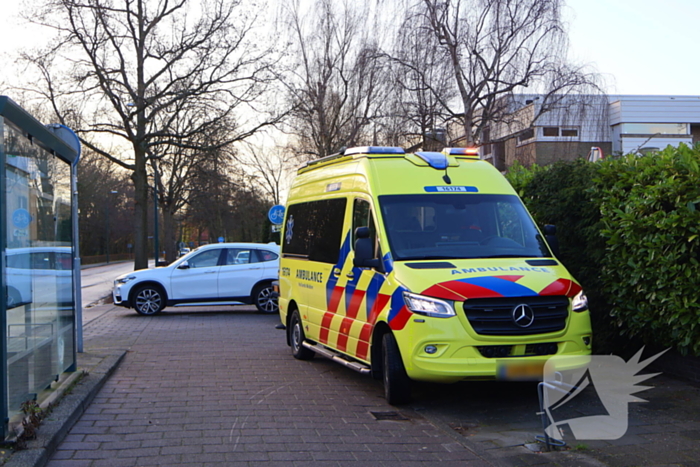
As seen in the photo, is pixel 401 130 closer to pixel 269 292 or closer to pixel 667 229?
pixel 269 292

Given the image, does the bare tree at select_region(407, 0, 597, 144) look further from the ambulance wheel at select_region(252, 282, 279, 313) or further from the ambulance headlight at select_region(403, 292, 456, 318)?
the ambulance headlight at select_region(403, 292, 456, 318)

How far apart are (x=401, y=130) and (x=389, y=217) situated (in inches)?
598

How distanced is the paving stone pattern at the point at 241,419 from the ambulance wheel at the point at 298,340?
15cm

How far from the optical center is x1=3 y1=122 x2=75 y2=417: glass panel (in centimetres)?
554

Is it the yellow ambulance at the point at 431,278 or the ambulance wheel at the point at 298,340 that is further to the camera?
the ambulance wheel at the point at 298,340

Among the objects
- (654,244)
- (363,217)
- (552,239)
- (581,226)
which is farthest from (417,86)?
(654,244)

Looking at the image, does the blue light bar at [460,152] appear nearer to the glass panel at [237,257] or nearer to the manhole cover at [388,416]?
the manhole cover at [388,416]

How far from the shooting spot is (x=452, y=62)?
21672mm

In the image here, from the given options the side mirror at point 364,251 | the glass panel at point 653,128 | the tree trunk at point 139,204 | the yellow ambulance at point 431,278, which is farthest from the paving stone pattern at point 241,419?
the glass panel at point 653,128

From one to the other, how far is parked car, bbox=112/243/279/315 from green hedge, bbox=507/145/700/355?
8.86 meters

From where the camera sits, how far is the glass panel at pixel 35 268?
5.54m
